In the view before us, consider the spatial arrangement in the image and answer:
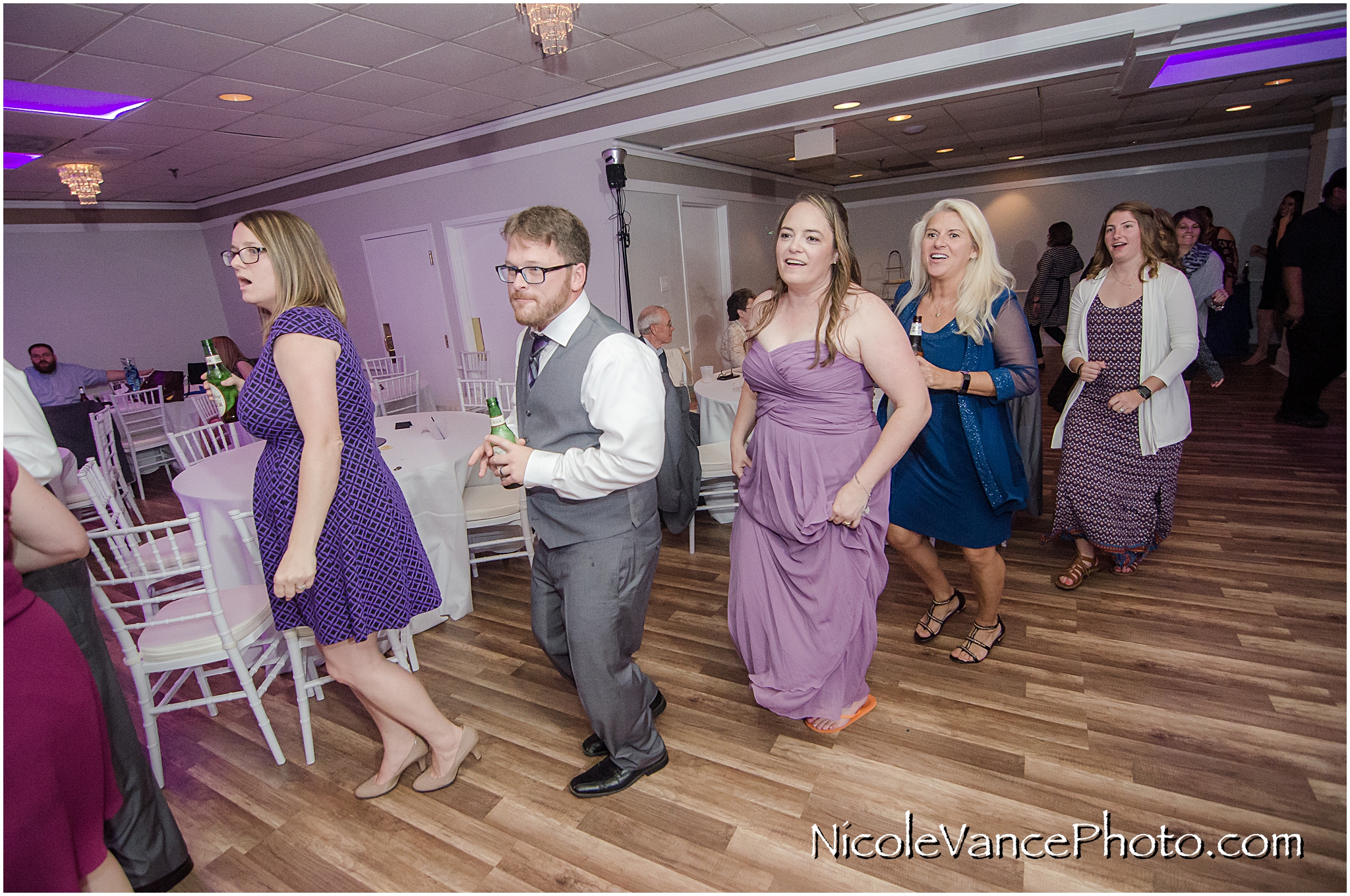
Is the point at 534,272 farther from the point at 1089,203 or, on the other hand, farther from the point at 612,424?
the point at 1089,203

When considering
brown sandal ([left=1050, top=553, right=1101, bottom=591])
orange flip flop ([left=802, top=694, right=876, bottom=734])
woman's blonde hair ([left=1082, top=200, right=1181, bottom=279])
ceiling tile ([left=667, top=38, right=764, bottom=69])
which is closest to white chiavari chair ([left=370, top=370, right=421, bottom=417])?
ceiling tile ([left=667, top=38, right=764, bottom=69])

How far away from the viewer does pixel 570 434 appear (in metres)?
1.72

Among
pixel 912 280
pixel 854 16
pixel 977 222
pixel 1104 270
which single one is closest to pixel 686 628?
pixel 912 280

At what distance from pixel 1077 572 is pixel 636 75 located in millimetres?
4079

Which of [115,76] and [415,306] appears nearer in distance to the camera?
[115,76]

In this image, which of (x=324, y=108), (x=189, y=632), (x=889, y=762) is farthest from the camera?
(x=324, y=108)

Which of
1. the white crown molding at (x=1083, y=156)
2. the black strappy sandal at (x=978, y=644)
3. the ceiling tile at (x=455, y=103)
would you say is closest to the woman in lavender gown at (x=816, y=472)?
the black strappy sandal at (x=978, y=644)

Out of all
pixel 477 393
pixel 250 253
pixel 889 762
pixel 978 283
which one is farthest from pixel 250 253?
pixel 477 393

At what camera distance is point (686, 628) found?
9.49 ft

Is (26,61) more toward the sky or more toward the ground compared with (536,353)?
more toward the sky

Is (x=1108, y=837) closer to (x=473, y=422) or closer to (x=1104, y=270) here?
(x=1104, y=270)

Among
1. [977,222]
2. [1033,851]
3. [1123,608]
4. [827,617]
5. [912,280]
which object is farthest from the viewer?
[1123,608]

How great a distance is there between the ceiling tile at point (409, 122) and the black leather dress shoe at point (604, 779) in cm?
482

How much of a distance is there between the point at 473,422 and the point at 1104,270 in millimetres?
3097
